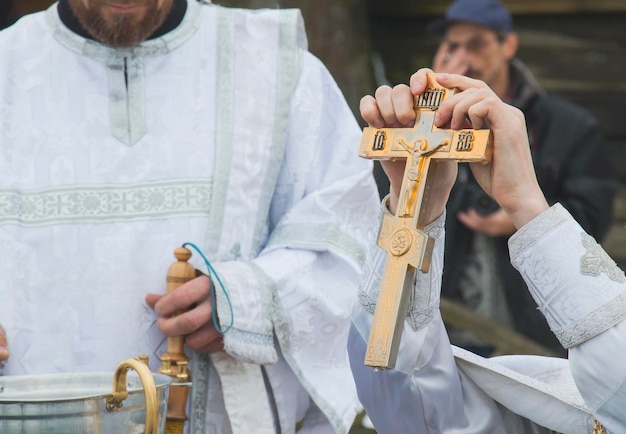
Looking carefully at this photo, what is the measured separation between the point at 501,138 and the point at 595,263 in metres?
0.26

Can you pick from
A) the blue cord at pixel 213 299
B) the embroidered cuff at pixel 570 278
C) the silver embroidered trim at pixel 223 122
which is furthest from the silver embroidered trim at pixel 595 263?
the silver embroidered trim at pixel 223 122

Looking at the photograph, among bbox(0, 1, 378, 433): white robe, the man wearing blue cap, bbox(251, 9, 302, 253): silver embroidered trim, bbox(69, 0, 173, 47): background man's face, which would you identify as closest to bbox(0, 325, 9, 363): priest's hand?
bbox(0, 1, 378, 433): white robe

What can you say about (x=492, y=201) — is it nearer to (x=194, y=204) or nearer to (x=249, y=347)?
(x=194, y=204)

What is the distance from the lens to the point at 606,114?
6.39m

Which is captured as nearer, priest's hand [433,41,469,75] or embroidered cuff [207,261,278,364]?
embroidered cuff [207,261,278,364]

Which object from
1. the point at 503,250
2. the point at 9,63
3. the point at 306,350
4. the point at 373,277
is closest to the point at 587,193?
the point at 503,250

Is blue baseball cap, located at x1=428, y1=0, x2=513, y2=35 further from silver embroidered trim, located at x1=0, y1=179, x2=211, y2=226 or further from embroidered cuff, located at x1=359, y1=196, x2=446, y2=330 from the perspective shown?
embroidered cuff, located at x1=359, y1=196, x2=446, y2=330

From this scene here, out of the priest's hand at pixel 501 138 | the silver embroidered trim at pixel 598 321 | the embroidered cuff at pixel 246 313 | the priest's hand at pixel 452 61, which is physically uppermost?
the priest's hand at pixel 501 138

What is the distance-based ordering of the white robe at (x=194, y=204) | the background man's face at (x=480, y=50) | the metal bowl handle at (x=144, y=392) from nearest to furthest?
the metal bowl handle at (x=144, y=392)
the white robe at (x=194, y=204)
the background man's face at (x=480, y=50)

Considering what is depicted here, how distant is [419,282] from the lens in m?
2.50

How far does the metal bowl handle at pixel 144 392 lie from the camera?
2.46m

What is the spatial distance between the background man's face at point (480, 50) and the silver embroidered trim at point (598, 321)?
3.12m

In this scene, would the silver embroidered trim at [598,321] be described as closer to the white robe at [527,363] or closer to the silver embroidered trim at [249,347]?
the white robe at [527,363]

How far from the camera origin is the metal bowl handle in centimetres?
246
